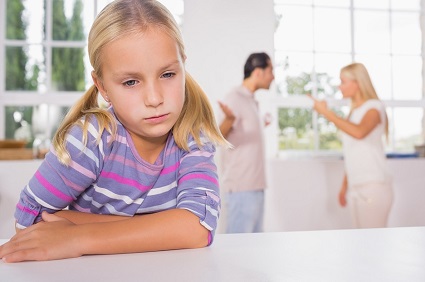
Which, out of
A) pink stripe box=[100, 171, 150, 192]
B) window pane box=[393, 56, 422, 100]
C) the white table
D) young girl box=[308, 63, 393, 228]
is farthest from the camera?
window pane box=[393, 56, 422, 100]

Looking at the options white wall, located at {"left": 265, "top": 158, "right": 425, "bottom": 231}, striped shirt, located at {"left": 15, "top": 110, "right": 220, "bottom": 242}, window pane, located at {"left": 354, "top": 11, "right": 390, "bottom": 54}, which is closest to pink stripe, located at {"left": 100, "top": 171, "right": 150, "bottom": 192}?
striped shirt, located at {"left": 15, "top": 110, "right": 220, "bottom": 242}

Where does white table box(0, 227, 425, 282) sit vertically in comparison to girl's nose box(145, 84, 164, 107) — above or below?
below

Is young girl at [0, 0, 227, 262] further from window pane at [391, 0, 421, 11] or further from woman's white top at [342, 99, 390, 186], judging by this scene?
window pane at [391, 0, 421, 11]

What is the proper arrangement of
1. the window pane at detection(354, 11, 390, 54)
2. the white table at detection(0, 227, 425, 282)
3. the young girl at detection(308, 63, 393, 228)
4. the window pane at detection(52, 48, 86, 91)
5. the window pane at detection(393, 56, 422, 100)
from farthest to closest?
1. the window pane at detection(393, 56, 422, 100)
2. the window pane at detection(354, 11, 390, 54)
3. the window pane at detection(52, 48, 86, 91)
4. the young girl at detection(308, 63, 393, 228)
5. the white table at detection(0, 227, 425, 282)

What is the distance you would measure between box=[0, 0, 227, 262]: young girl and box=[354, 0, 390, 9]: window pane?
172 inches

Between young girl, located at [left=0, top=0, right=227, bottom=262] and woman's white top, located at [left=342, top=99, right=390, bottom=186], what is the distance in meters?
2.18

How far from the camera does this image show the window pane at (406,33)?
5.30 metres

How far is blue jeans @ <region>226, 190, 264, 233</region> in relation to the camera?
11.3ft

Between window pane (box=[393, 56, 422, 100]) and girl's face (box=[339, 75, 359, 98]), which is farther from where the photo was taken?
window pane (box=[393, 56, 422, 100])

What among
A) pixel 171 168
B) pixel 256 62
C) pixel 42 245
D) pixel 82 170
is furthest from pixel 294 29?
pixel 42 245

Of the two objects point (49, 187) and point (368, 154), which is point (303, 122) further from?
point (49, 187)

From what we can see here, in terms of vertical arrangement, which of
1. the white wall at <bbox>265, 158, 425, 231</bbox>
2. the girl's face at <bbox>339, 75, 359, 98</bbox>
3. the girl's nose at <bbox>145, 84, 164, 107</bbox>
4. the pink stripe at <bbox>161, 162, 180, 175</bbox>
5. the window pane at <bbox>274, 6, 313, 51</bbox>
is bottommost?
the white wall at <bbox>265, 158, 425, 231</bbox>

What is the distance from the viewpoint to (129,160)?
3.67 feet

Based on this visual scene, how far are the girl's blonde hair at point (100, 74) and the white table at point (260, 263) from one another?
1.02ft
